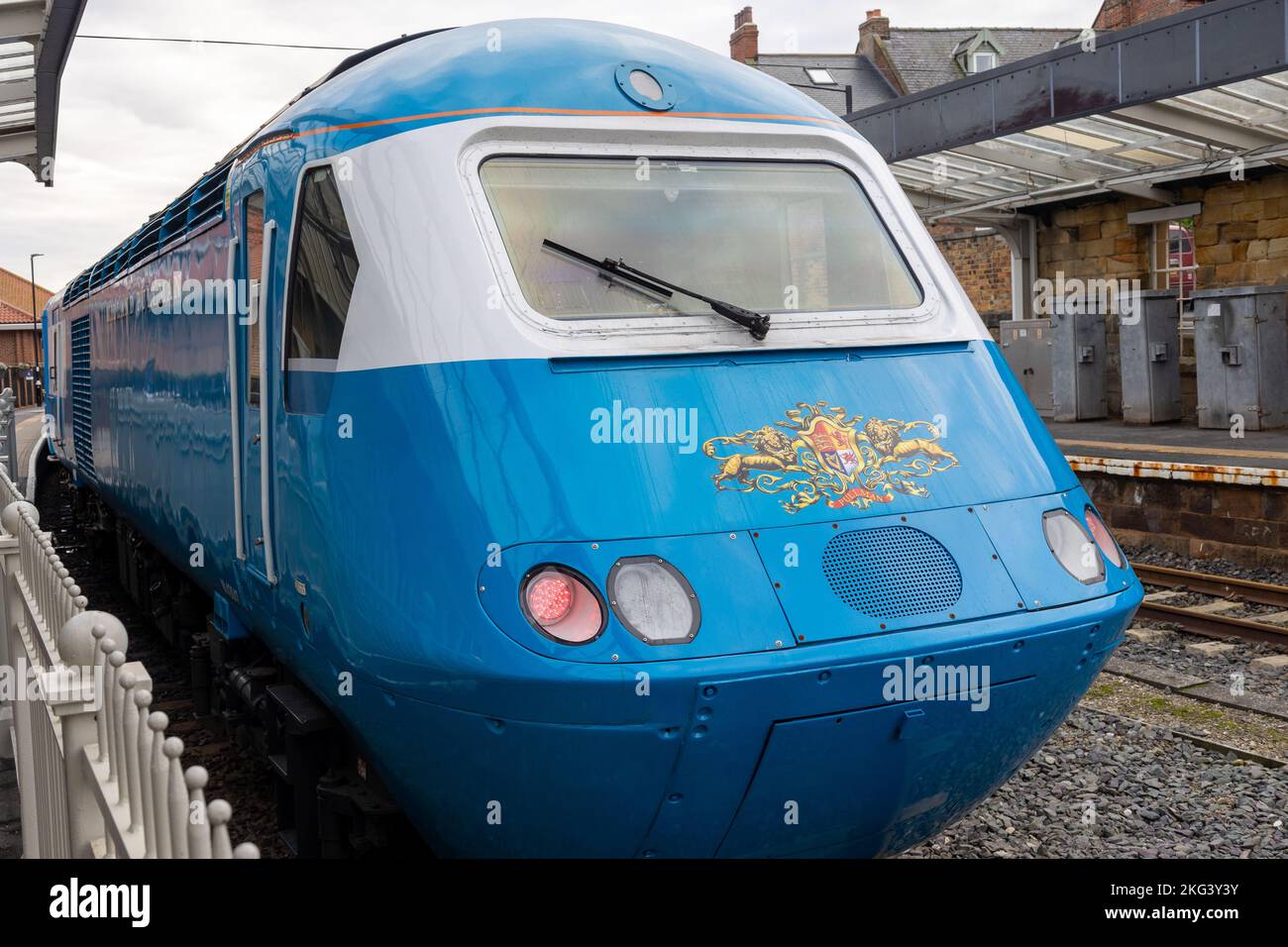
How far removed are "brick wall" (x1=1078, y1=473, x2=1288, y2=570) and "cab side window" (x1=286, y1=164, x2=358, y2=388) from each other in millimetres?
9331

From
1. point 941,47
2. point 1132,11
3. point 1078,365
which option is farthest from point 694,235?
point 941,47

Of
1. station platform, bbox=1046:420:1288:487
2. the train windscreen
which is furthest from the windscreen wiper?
station platform, bbox=1046:420:1288:487

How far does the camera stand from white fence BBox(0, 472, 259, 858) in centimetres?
254

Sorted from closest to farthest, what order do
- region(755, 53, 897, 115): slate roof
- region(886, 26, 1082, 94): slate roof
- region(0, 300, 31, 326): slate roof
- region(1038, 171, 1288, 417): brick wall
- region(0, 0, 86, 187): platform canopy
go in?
region(0, 0, 86, 187): platform canopy → region(1038, 171, 1288, 417): brick wall → region(755, 53, 897, 115): slate roof → region(886, 26, 1082, 94): slate roof → region(0, 300, 31, 326): slate roof

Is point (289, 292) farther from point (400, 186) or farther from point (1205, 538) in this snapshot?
point (1205, 538)

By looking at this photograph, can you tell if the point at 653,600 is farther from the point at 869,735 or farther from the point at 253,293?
the point at 253,293

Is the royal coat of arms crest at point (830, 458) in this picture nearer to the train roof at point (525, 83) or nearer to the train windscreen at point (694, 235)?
the train windscreen at point (694, 235)

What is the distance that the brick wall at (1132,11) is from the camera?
2563 cm

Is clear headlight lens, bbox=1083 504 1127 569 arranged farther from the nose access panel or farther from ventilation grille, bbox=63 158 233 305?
ventilation grille, bbox=63 158 233 305

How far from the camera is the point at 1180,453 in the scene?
13.2m

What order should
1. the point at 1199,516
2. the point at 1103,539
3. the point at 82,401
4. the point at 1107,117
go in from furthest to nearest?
the point at 1107,117 < the point at 82,401 < the point at 1199,516 < the point at 1103,539

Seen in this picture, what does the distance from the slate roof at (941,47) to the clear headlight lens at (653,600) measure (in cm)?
4015

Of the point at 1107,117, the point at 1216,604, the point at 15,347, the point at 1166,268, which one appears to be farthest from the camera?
the point at 15,347

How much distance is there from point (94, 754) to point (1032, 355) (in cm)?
1844
